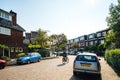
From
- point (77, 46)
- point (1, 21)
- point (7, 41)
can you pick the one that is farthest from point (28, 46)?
point (77, 46)

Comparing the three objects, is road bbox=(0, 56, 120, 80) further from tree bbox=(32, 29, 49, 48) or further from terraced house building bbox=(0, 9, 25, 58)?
tree bbox=(32, 29, 49, 48)

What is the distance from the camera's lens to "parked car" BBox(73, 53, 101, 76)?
31.7 feet

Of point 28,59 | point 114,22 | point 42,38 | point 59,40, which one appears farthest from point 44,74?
point 59,40

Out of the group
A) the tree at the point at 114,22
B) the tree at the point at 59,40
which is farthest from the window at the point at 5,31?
the tree at the point at 59,40

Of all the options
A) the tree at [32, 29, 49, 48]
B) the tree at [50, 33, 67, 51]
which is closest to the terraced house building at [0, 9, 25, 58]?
the tree at [32, 29, 49, 48]

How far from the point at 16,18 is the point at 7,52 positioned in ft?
29.2

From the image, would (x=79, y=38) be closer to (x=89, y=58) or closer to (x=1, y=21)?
(x=1, y=21)

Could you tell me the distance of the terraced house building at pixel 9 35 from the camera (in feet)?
86.3

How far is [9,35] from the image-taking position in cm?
2812

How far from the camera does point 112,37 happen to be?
25750 millimetres

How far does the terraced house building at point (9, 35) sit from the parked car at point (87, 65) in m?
19.5

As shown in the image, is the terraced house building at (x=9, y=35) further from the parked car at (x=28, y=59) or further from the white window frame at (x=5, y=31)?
the parked car at (x=28, y=59)

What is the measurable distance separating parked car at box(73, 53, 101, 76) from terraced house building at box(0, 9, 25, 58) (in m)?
19.5

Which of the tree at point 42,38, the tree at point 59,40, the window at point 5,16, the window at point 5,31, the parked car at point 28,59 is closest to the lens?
the parked car at point 28,59
